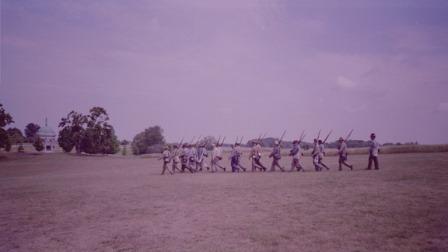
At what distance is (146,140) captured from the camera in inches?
4176

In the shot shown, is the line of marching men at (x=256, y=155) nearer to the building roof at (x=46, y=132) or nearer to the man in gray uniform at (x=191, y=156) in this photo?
the man in gray uniform at (x=191, y=156)

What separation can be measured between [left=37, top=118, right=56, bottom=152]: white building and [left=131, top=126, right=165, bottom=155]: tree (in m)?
21.0

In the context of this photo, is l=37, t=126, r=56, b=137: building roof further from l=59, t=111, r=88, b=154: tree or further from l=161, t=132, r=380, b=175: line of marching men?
l=161, t=132, r=380, b=175: line of marching men

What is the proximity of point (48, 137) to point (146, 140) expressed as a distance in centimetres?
2878

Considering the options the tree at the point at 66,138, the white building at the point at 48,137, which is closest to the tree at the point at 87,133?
the tree at the point at 66,138

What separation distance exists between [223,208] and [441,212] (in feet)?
19.2

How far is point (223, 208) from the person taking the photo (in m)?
11.8

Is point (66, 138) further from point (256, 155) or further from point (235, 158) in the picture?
point (256, 155)

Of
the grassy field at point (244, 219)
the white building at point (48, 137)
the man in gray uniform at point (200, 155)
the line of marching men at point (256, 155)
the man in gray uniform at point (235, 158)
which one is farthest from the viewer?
the white building at point (48, 137)

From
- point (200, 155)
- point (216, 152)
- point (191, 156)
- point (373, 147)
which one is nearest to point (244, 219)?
point (373, 147)

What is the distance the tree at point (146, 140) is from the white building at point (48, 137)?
21.0 metres

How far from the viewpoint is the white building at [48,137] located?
104m

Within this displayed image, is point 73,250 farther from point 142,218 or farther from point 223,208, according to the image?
point 223,208

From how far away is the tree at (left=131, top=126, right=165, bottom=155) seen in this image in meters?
105
